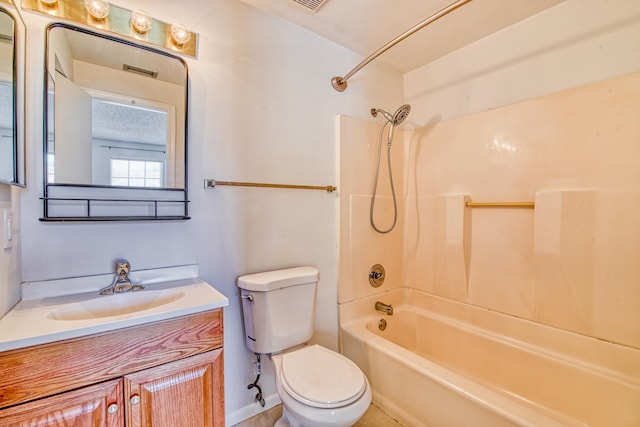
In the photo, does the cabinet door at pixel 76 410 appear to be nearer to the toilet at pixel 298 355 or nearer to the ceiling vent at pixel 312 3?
the toilet at pixel 298 355

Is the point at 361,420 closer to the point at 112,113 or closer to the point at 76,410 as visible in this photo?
the point at 76,410

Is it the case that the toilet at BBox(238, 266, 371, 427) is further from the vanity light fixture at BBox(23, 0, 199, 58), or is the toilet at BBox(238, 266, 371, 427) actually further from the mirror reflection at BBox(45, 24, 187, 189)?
the vanity light fixture at BBox(23, 0, 199, 58)

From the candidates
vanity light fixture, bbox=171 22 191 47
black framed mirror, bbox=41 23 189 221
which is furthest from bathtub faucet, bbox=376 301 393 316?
vanity light fixture, bbox=171 22 191 47

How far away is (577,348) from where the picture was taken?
1.48 m

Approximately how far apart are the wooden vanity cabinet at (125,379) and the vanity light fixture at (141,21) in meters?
1.30

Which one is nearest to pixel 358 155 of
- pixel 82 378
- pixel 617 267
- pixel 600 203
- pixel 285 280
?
pixel 285 280

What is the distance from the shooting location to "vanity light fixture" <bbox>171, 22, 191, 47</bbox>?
134 cm

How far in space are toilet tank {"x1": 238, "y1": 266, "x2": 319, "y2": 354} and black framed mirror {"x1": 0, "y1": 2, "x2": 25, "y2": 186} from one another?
993mm

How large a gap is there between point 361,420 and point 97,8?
2.43 metres

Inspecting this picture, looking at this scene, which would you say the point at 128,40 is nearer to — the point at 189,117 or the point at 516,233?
the point at 189,117

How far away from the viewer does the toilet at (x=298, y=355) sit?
44.4 inches

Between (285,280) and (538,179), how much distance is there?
1579mm

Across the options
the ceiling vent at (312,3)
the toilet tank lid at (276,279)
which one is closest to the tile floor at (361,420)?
the toilet tank lid at (276,279)

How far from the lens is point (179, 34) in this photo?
52.9 inches
